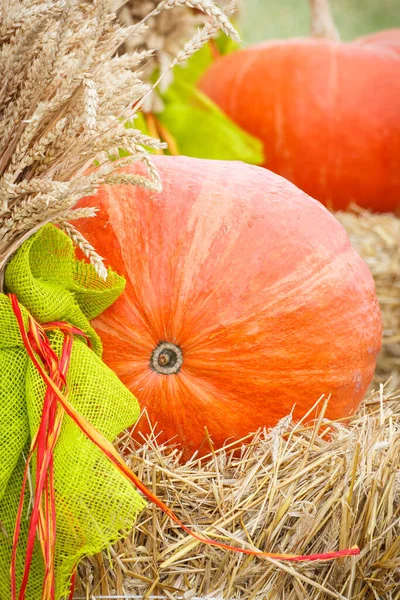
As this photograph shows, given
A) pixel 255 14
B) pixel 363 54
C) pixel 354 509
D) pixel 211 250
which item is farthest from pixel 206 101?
pixel 255 14

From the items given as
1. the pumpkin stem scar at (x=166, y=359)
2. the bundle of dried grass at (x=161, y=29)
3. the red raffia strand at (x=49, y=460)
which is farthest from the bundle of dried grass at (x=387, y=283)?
the red raffia strand at (x=49, y=460)

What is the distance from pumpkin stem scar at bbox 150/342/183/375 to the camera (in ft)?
4.04

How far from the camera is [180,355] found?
4.05 ft

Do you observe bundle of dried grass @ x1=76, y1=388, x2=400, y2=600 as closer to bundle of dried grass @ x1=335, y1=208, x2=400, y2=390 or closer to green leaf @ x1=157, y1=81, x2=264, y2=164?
bundle of dried grass @ x1=335, y1=208, x2=400, y2=390

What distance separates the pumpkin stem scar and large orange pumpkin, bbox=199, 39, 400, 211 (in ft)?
5.59

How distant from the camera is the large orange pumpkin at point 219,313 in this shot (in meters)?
1.23

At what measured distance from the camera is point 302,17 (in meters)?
5.64

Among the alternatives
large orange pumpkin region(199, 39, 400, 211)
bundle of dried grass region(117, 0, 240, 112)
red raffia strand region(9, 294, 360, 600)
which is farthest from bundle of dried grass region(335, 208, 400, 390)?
red raffia strand region(9, 294, 360, 600)

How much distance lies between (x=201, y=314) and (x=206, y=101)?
1577 mm

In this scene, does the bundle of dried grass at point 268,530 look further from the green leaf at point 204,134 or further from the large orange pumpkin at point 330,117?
the large orange pumpkin at point 330,117

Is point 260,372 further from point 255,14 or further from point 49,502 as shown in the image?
point 255,14

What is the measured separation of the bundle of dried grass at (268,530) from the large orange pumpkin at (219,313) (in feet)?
0.44

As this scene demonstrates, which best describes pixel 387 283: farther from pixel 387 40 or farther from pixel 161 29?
pixel 387 40

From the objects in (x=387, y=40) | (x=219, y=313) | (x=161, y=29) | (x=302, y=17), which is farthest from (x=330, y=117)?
(x=302, y=17)
